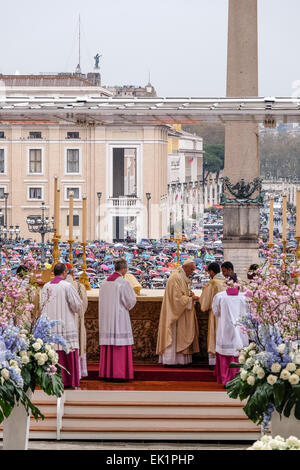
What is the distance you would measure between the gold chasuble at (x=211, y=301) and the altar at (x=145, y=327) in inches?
15.6

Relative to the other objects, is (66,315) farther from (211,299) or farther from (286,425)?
(286,425)

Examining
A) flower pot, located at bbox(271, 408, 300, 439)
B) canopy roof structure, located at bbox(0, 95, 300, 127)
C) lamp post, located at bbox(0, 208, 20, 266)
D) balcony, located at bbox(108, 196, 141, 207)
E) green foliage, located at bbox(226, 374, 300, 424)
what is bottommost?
flower pot, located at bbox(271, 408, 300, 439)

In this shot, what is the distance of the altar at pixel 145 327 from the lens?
34.3 feet

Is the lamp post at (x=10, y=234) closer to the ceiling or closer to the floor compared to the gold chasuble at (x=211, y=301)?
closer to the ceiling

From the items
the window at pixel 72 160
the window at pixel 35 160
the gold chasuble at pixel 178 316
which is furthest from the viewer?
the window at pixel 72 160

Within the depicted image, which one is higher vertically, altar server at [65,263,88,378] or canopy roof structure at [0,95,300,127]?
canopy roof structure at [0,95,300,127]

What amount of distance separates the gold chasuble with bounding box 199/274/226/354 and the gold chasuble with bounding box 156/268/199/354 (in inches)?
7.5

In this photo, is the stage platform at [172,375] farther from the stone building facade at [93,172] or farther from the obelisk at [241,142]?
the obelisk at [241,142]

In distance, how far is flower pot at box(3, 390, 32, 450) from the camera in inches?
281

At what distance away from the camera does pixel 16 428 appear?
715 centimetres

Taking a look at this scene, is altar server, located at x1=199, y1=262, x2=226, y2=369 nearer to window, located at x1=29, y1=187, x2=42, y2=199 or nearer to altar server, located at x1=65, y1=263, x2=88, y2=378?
altar server, located at x1=65, y1=263, x2=88, y2=378

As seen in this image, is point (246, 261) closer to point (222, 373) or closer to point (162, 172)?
point (162, 172)

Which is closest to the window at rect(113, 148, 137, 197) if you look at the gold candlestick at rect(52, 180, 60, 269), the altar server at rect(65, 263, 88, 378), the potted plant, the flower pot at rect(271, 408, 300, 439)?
the gold candlestick at rect(52, 180, 60, 269)

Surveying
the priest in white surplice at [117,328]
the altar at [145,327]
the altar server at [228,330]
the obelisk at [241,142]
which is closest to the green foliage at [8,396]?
the priest in white surplice at [117,328]
